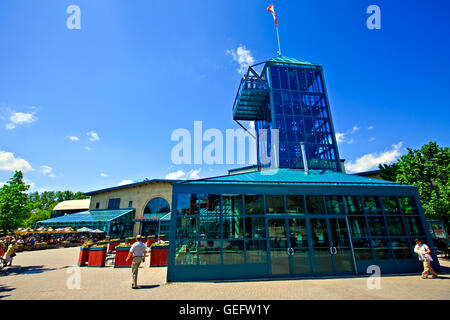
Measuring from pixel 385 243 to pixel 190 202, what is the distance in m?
10.2

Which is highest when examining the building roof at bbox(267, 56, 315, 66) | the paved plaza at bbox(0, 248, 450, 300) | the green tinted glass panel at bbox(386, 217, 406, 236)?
the building roof at bbox(267, 56, 315, 66)

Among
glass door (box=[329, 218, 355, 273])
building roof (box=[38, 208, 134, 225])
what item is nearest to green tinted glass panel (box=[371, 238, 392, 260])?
glass door (box=[329, 218, 355, 273])

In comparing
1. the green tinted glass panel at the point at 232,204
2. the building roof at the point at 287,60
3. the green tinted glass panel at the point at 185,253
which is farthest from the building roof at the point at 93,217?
the building roof at the point at 287,60

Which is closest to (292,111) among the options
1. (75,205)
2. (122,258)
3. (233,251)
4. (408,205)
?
(408,205)

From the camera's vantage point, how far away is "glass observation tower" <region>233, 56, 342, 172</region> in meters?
22.3

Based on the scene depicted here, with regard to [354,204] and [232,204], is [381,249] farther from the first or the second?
[232,204]

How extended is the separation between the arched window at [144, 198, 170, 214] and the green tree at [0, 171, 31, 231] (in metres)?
23.4

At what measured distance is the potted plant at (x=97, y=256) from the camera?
1290cm

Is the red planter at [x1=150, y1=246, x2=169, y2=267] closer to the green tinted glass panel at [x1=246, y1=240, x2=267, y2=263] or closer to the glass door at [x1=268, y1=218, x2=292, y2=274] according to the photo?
the green tinted glass panel at [x1=246, y1=240, x2=267, y2=263]

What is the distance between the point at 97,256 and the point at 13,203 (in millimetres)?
7094

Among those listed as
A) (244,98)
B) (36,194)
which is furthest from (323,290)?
(36,194)

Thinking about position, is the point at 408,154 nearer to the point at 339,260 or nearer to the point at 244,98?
the point at 339,260

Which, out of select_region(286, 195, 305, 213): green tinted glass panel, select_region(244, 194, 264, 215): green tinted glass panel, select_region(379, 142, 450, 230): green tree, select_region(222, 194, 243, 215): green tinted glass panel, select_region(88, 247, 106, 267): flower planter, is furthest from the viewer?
select_region(379, 142, 450, 230): green tree

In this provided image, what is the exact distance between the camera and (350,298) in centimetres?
670
